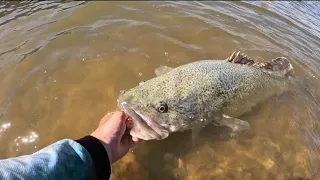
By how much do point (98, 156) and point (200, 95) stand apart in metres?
1.56

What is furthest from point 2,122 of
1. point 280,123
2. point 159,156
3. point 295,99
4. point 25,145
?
point 295,99

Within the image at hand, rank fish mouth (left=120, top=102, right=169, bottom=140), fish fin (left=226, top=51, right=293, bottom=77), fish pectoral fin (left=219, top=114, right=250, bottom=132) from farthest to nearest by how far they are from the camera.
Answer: fish fin (left=226, top=51, right=293, bottom=77), fish pectoral fin (left=219, top=114, right=250, bottom=132), fish mouth (left=120, top=102, right=169, bottom=140)

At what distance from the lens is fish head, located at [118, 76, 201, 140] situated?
11.9 feet

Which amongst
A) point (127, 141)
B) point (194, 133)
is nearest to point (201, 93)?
point (194, 133)

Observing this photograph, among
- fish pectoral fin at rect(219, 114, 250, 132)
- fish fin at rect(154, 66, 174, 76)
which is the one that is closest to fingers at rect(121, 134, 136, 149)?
fish pectoral fin at rect(219, 114, 250, 132)

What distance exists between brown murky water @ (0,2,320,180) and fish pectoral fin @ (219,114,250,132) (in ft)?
0.37

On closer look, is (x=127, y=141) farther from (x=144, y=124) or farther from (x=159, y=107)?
(x=159, y=107)

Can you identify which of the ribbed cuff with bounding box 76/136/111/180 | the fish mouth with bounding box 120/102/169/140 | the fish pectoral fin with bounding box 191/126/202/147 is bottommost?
the fish pectoral fin with bounding box 191/126/202/147

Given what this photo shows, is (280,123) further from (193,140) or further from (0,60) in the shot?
(0,60)

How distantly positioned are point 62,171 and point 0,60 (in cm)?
308

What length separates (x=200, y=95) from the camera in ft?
13.4

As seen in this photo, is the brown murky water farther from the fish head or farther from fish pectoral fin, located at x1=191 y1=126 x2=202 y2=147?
the fish head

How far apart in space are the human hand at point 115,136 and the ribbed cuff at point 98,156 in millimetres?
247

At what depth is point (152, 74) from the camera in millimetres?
5105
